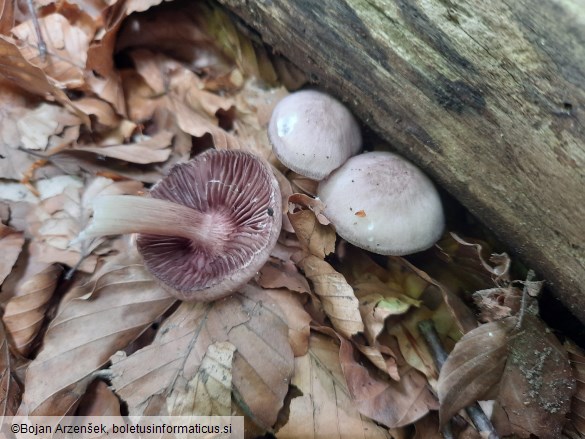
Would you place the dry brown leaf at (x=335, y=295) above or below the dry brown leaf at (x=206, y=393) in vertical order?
above

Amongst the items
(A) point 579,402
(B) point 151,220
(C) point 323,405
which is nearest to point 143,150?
(B) point 151,220

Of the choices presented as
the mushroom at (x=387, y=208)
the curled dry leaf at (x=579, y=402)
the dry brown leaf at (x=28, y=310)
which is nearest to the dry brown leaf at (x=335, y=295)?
the mushroom at (x=387, y=208)

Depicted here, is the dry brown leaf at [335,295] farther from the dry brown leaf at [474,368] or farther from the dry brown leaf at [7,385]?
the dry brown leaf at [7,385]

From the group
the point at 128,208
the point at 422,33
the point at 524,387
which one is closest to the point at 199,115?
the point at 128,208

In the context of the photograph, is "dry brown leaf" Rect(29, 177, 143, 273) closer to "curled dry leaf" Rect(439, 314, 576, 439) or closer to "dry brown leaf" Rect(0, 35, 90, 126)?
"dry brown leaf" Rect(0, 35, 90, 126)

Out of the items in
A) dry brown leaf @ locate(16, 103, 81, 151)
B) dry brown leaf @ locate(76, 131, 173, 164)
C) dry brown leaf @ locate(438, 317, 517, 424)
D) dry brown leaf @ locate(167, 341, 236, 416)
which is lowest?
dry brown leaf @ locate(16, 103, 81, 151)

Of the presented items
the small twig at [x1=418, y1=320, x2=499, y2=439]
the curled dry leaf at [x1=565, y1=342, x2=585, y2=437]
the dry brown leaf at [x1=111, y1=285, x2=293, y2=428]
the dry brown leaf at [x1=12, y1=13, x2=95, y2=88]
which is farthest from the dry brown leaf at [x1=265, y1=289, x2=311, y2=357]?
the dry brown leaf at [x1=12, y1=13, x2=95, y2=88]
